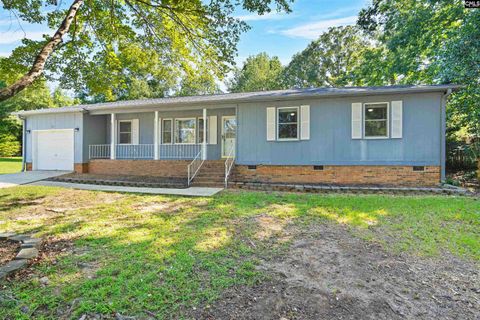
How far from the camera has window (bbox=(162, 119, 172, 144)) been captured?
44.1ft

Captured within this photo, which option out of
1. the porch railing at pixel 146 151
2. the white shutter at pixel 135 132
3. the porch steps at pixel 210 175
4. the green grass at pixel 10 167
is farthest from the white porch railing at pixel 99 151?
the porch steps at pixel 210 175

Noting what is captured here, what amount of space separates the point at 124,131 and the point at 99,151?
1.62 metres

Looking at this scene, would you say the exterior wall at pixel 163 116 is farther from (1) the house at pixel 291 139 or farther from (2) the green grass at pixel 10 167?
(2) the green grass at pixel 10 167

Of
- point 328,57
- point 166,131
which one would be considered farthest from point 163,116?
point 328,57

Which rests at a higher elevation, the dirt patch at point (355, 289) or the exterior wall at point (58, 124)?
the exterior wall at point (58, 124)

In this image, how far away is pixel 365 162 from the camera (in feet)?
30.8

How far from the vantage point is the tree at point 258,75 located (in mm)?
31281

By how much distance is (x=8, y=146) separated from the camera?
26.9m

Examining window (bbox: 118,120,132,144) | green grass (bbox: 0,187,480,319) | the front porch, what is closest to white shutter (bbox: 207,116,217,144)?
the front porch

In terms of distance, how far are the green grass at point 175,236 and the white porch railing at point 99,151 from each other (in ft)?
17.9

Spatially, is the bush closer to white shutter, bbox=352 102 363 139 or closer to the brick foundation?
the brick foundation

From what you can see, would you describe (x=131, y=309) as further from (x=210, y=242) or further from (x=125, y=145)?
(x=125, y=145)

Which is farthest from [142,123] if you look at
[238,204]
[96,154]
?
[238,204]

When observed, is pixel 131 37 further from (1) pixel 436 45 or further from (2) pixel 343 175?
(1) pixel 436 45
